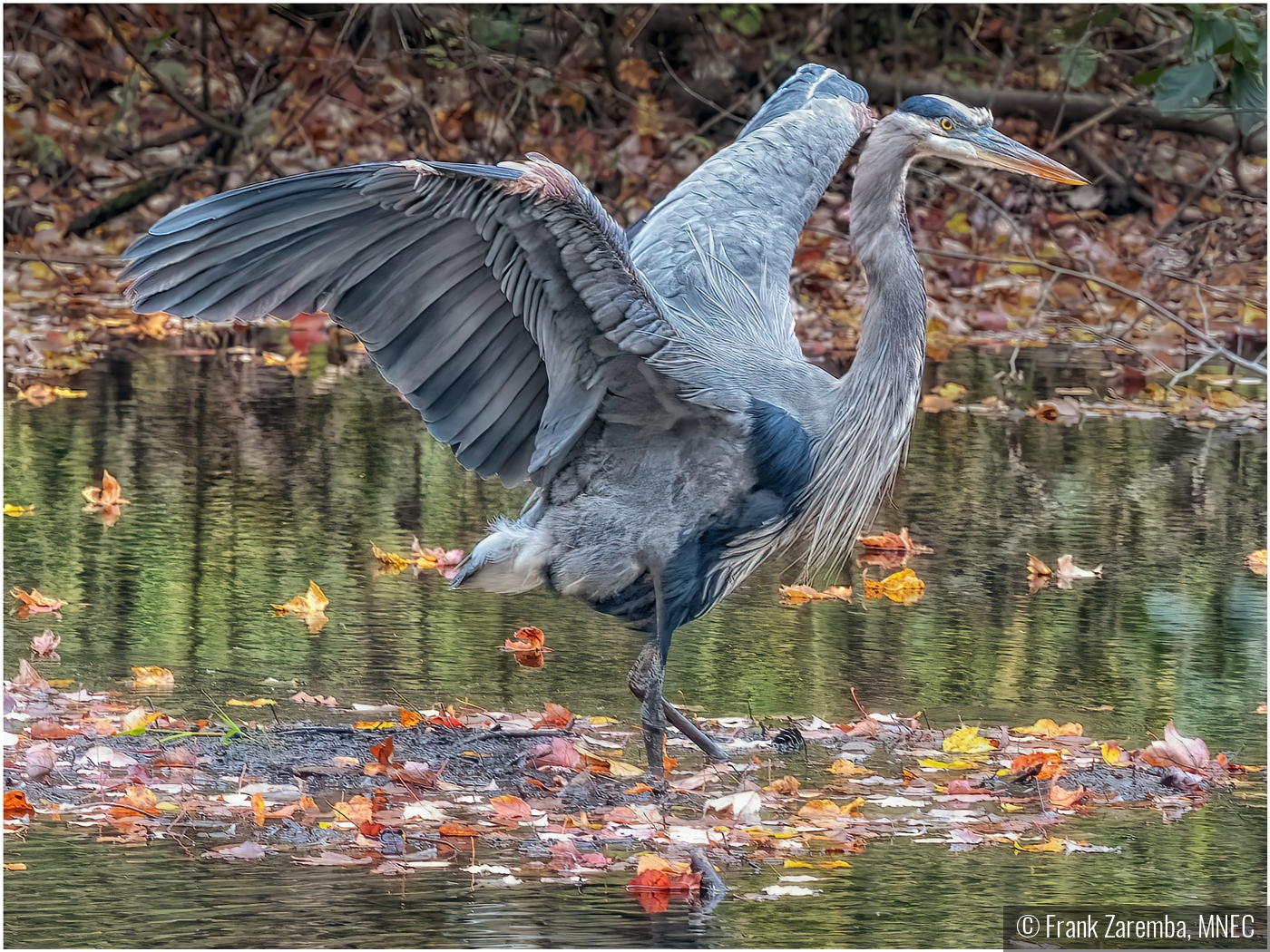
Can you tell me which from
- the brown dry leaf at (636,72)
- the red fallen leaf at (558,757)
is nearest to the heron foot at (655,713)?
the red fallen leaf at (558,757)

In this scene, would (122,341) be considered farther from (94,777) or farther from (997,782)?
(997,782)

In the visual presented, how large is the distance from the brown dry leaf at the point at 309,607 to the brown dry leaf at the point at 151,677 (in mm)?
759

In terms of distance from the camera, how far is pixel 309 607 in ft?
20.7

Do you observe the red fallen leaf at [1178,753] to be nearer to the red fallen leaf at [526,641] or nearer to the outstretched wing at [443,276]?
the outstretched wing at [443,276]

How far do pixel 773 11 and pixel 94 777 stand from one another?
9836 millimetres

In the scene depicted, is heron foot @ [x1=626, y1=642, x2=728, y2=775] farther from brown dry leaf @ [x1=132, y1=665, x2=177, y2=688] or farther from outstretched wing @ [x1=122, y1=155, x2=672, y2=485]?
brown dry leaf @ [x1=132, y1=665, x2=177, y2=688]

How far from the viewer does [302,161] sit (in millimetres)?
13352

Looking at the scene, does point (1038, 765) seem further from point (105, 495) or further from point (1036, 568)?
point (105, 495)

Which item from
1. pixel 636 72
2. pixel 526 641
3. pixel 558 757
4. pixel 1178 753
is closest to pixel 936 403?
pixel 526 641

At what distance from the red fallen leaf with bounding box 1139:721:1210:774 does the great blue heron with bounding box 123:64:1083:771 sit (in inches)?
40.5

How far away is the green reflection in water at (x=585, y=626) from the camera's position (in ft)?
13.3

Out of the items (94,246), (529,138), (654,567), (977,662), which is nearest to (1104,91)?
(529,138)

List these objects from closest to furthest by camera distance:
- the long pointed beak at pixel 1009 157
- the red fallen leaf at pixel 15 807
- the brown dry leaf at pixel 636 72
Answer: the red fallen leaf at pixel 15 807 < the long pointed beak at pixel 1009 157 < the brown dry leaf at pixel 636 72

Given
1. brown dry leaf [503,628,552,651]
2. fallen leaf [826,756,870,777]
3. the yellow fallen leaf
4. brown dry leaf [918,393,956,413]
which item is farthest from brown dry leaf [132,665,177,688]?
brown dry leaf [918,393,956,413]
